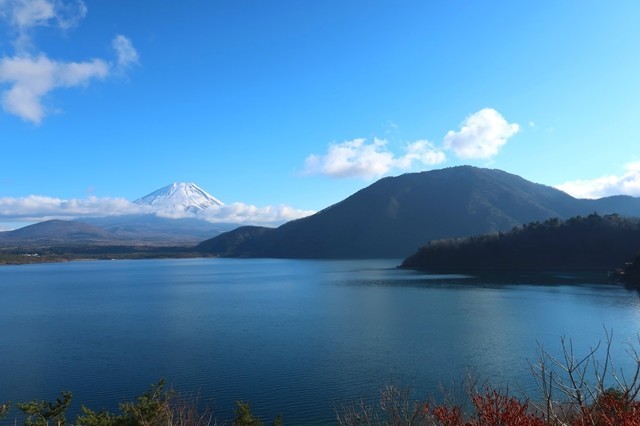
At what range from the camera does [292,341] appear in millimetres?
21078

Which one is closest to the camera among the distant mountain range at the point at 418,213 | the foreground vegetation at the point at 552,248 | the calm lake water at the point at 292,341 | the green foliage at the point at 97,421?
the green foliage at the point at 97,421

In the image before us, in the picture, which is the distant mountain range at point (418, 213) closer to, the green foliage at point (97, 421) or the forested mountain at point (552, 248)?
the forested mountain at point (552, 248)

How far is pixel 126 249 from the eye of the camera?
16500 centimetres

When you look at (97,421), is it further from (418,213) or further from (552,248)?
(418,213)

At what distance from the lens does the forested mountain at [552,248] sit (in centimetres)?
6191

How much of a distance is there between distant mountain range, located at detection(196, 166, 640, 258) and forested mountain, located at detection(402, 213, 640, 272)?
46629 millimetres

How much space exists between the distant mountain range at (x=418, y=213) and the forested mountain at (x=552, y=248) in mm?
46629

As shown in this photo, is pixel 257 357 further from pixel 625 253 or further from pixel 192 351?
pixel 625 253

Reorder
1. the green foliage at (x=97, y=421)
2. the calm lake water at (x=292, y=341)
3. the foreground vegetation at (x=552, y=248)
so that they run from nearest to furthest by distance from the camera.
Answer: the green foliage at (x=97, y=421)
the calm lake water at (x=292, y=341)
the foreground vegetation at (x=552, y=248)

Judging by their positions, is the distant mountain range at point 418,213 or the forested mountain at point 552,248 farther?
the distant mountain range at point 418,213

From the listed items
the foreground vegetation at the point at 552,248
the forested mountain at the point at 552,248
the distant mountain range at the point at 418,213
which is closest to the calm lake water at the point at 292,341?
the forested mountain at the point at 552,248

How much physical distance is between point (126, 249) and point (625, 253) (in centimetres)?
14795

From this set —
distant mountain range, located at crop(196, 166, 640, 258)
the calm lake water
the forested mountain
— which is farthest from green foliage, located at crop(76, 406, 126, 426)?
distant mountain range, located at crop(196, 166, 640, 258)

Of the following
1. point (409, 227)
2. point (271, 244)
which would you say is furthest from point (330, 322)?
point (271, 244)
